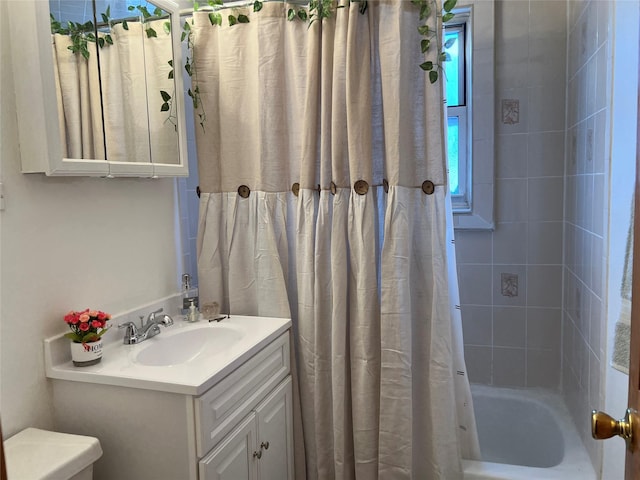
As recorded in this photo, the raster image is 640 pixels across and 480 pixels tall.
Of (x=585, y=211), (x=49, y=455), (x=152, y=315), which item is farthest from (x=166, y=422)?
(x=585, y=211)

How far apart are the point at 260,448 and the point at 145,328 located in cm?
56

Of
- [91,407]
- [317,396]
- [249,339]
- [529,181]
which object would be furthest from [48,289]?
[529,181]

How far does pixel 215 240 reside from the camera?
6.96 ft

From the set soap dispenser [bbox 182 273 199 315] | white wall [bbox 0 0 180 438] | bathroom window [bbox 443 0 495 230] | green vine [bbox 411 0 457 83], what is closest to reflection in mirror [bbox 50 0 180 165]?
white wall [bbox 0 0 180 438]

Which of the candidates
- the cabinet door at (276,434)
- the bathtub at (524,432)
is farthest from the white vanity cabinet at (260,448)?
the bathtub at (524,432)

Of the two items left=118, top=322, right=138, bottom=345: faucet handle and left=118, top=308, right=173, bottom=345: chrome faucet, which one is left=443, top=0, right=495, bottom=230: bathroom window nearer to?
left=118, top=308, right=173, bottom=345: chrome faucet

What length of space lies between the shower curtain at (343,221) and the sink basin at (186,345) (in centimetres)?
22

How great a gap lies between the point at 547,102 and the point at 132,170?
1910 mm

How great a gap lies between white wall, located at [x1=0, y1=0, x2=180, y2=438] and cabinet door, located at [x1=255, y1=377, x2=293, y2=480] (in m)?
0.58

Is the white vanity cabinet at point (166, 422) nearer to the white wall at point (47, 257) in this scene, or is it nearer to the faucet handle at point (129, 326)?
the white wall at point (47, 257)

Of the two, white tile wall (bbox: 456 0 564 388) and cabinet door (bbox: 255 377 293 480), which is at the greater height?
white tile wall (bbox: 456 0 564 388)

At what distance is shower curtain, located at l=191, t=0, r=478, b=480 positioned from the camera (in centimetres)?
184

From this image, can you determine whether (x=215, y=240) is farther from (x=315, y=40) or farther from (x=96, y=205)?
(x=315, y=40)

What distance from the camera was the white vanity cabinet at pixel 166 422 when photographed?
1406 mm
